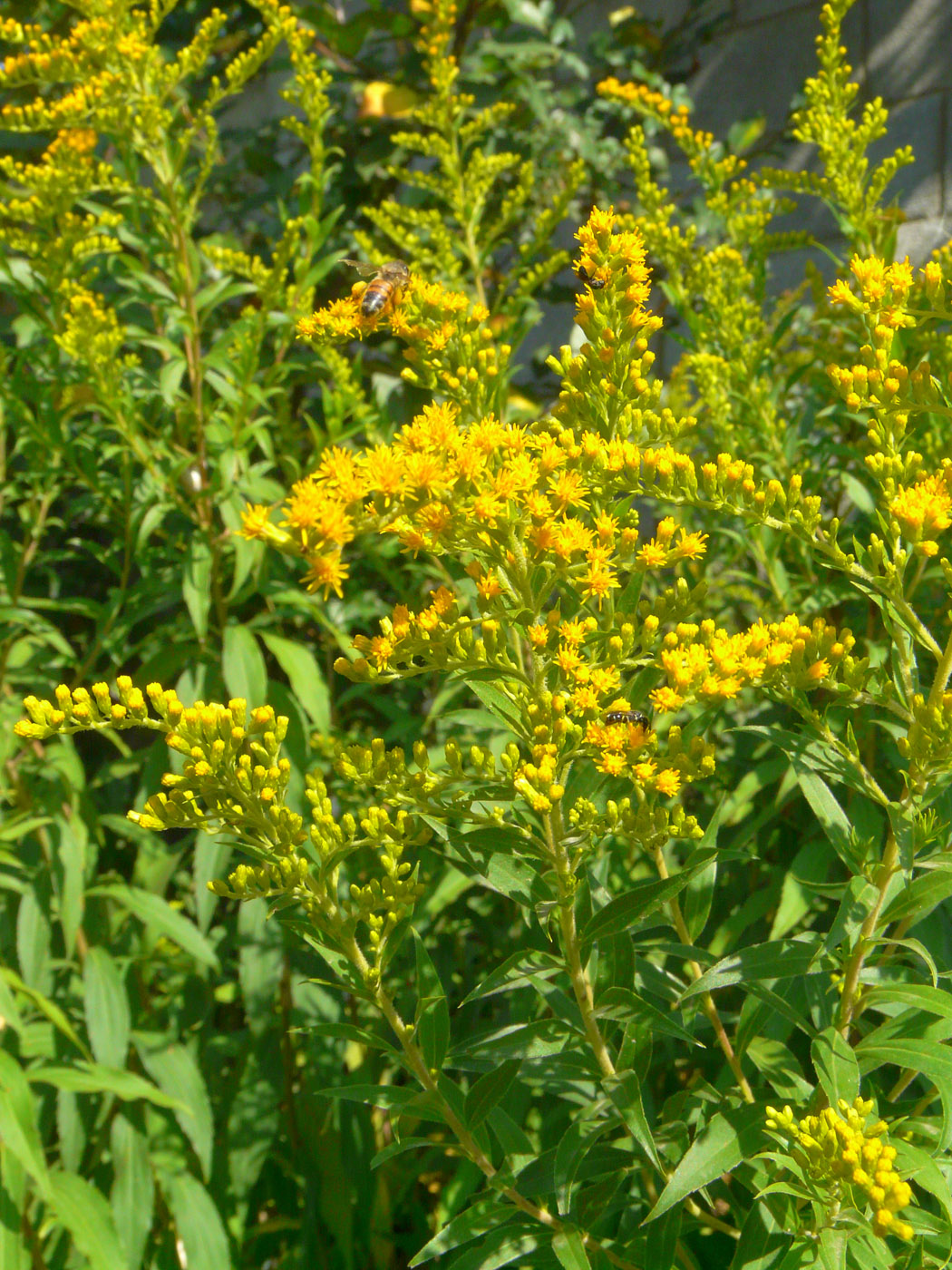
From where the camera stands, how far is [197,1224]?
2.26 metres

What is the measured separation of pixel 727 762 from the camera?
2.41 m

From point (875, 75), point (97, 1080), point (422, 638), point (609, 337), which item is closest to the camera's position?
point (422, 638)

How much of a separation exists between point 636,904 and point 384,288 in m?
1.01

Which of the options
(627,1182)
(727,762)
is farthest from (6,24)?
(627,1182)

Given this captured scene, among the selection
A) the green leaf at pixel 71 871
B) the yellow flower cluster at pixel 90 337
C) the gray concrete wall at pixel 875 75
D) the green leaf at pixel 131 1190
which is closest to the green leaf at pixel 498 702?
the green leaf at pixel 71 871

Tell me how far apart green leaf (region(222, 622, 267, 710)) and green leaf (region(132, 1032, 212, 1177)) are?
0.75 m

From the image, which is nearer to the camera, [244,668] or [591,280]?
[591,280]

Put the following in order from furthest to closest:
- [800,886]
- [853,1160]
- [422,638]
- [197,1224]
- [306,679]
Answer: [306,679], [197,1224], [800,886], [422,638], [853,1160]

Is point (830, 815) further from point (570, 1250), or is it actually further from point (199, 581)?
point (199, 581)

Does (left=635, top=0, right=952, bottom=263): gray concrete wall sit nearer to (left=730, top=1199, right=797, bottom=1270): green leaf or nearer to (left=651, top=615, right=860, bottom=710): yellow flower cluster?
(left=651, top=615, right=860, bottom=710): yellow flower cluster

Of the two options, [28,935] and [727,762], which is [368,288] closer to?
[727,762]

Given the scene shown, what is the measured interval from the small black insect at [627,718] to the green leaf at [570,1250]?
0.61m

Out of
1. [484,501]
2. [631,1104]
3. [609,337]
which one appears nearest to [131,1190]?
[631,1104]

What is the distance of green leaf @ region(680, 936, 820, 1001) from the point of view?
129cm
